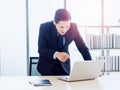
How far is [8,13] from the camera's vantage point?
4781 millimetres

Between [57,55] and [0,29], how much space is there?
8.62 ft

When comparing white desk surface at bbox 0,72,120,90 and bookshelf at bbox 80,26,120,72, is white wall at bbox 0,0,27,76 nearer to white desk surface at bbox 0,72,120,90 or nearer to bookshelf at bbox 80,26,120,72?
bookshelf at bbox 80,26,120,72

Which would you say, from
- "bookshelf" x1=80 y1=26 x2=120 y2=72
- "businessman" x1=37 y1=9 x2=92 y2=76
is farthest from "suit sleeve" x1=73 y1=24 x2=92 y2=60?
"bookshelf" x1=80 y1=26 x2=120 y2=72

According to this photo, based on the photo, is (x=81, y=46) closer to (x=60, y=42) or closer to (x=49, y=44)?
(x=60, y=42)

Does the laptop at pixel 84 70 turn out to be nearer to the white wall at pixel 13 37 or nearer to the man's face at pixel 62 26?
the man's face at pixel 62 26

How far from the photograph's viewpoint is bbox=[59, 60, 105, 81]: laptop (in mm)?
2242

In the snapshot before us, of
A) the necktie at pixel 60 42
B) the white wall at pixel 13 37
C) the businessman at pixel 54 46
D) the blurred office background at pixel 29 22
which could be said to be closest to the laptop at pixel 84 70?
the businessman at pixel 54 46

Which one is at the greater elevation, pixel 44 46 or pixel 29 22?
pixel 29 22

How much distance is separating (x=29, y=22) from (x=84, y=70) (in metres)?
2.78

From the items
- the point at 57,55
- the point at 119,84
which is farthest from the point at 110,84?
the point at 57,55

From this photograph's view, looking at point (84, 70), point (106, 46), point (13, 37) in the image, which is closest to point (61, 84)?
point (84, 70)

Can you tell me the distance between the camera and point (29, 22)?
16.0 feet

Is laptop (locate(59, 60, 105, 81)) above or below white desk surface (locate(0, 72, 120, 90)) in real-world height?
above

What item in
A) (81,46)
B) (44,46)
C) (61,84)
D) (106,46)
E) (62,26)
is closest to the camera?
(61,84)
